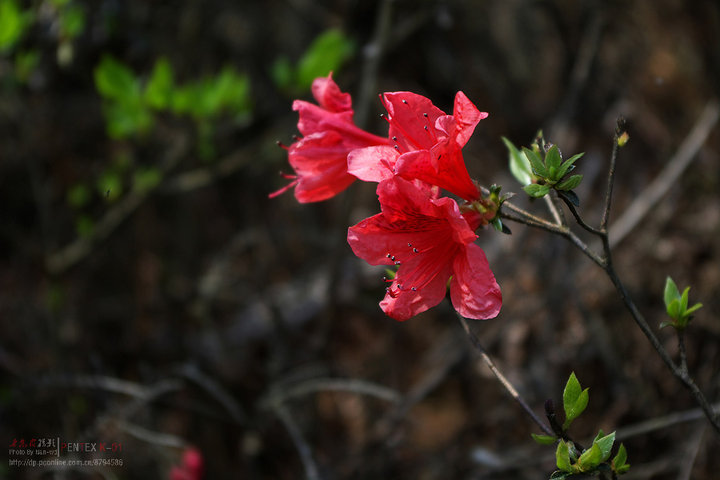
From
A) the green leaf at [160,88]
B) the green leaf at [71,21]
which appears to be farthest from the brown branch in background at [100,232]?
the green leaf at [71,21]

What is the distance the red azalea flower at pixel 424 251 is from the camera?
1.07m

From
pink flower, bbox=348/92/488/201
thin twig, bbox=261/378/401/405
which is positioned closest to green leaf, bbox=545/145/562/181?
pink flower, bbox=348/92/488/201

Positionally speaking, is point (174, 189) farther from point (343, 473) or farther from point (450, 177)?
point (450, 177)

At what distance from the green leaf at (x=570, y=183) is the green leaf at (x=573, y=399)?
34cm

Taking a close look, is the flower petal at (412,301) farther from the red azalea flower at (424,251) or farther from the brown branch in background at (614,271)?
the brown branch in background at (614,271)

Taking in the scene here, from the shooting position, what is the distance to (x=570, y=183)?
1029mm

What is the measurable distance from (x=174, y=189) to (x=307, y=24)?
5.17 feet

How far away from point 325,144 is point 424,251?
332 mm

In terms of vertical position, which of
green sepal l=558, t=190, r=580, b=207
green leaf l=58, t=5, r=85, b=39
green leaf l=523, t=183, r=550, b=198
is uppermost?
green leaf l=58, t=5, r=85, b=39

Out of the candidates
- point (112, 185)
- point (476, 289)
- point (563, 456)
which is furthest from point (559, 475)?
point (112, 185)

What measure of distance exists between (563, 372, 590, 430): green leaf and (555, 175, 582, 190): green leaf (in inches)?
13.3

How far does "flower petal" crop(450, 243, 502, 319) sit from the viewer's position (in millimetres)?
1071

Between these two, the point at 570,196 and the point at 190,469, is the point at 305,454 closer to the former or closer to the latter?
the point at 190,469

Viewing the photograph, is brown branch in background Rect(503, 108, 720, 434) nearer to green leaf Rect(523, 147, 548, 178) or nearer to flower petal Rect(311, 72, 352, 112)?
green leaf Rect(523, 147, 548, 178)
